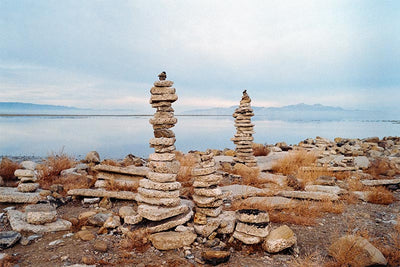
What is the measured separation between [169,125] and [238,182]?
16.4 ft

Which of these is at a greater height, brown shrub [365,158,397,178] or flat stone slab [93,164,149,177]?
flat stone slab [93,164,149,177]

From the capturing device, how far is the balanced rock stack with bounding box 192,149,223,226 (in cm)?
539

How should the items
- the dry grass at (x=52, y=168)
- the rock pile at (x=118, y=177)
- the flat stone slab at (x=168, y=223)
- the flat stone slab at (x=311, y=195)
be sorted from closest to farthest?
the flat stone slab at (x=168, y=223), the flat stone slab at (x=311, y=195), the rock pile at (x=118, y=177), the dry grass at (x=52, y=168)

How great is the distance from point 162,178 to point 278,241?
261 cm

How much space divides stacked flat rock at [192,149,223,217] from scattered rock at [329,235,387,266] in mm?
2258

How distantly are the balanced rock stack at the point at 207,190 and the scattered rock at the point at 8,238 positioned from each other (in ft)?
11.4

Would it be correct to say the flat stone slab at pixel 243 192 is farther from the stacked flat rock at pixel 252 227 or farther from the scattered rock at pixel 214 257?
the scattered rock at pixel 214 257

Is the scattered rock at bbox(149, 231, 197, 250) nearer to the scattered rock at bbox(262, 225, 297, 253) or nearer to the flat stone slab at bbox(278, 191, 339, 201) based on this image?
the scattered rock at bbox(262, 225, 297, 253)

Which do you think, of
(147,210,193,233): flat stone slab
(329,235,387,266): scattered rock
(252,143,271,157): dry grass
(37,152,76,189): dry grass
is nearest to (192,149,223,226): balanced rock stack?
(147,210,193,233): flat stone slab

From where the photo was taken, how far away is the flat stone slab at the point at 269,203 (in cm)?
669

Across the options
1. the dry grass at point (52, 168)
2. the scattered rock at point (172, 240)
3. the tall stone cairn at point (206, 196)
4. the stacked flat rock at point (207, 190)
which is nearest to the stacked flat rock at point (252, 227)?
the tall stone cairn at point (206, 196)

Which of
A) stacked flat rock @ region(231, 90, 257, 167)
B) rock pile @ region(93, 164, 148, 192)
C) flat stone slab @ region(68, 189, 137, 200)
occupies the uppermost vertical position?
stacked flat rock @ region(231, 90, 257, 167)

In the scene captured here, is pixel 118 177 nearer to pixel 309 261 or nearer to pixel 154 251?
pixel 154 251

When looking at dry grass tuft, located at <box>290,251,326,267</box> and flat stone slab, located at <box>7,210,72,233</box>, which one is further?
flat stone slab, located at <box>7,210,72,233</box>
